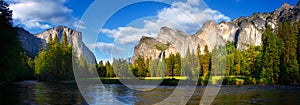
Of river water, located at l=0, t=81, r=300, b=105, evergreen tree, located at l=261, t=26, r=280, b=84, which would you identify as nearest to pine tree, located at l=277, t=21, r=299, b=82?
evergreen tree, located at l=261, t=26, r=280, b=84

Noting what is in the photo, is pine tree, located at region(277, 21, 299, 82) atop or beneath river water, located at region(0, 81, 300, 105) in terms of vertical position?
atop

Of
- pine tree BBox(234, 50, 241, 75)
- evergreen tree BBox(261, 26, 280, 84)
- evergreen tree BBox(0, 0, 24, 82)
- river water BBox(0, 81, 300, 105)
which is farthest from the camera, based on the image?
pine tree BBox(234, 50, 241, 75)

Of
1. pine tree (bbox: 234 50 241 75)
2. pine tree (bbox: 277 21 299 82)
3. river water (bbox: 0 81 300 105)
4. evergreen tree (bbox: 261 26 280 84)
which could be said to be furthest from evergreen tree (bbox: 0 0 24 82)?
pine tree (bbox: 234 50 241 75)

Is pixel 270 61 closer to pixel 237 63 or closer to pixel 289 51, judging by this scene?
pixel 289 51

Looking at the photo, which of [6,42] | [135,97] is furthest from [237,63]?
[6,42]

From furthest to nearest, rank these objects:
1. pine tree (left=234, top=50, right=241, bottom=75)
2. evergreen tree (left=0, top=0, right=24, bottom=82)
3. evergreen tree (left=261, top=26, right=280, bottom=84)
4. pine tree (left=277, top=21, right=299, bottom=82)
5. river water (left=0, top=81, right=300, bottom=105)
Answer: pine tree (left=234, top=50, right=241, bottom=75), evergreen tree (left=261, top=26, right=280, bottom=84), pine tree (left=277, top=21, right=299, bottom=82), evergreen tree (left=0, top=0, right=24, bottom=82), river water (left=0, top=81, right=300, bottom=105)

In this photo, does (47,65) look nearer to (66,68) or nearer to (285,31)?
(66,68)

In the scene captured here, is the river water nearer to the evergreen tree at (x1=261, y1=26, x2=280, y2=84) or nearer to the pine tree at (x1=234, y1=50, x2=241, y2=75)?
the evergreen tree at (x1=261, y1=26, x2=280, y2=84)

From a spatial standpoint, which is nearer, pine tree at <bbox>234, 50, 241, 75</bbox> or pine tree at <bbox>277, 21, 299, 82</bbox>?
pine tree at <bbox>277, 21, 299, 82</bbox>

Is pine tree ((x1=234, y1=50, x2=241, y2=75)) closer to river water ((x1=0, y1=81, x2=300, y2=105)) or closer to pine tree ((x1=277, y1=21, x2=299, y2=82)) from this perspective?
pine tree ((x1=277, y1=21, x2=299, y2=82))

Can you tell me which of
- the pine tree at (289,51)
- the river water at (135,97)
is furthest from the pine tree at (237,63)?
the river water at (135,97)

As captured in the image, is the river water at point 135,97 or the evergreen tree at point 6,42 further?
the evergreen tree at point 6,42

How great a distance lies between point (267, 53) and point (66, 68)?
186 ft

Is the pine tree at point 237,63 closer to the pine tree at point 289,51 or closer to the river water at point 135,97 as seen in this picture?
the pine tree at point 289,51
